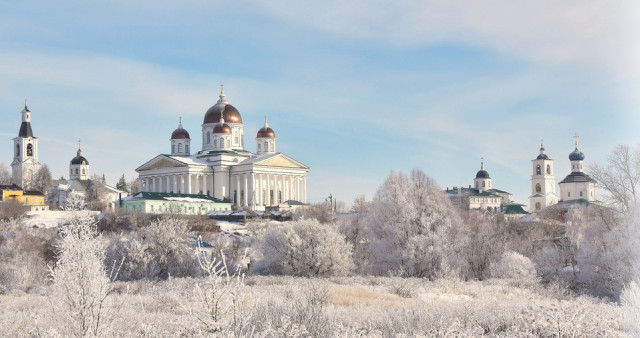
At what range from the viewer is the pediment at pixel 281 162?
87606 mm

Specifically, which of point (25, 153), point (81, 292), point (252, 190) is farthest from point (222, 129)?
point (81, 292)

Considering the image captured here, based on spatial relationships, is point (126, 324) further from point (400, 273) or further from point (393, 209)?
point (393, 209)

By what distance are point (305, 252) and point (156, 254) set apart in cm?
683

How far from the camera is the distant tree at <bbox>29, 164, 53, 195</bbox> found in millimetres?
103569

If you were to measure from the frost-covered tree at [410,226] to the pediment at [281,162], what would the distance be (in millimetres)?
56075

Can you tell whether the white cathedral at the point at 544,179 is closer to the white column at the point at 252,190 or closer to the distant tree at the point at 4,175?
the white column at the point at 252,190

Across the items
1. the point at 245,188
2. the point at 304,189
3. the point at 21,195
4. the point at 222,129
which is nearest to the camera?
the point at 21,195

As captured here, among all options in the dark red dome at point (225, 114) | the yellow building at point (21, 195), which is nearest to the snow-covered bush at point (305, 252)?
the yellow building at point (21, 195)

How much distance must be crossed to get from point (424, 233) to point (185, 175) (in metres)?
62.6

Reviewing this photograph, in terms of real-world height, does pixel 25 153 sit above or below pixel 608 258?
above

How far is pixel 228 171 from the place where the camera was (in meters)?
89.4

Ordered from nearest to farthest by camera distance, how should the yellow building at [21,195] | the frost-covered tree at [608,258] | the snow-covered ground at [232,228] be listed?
1. the frost-covered tree at [608,258]
2. the snow-covered ground at [232,228]
3. the yellow building at [21,195]

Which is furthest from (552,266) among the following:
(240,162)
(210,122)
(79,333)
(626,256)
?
(210,122)

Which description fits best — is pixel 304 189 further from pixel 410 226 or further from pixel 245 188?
pixel 410 226
